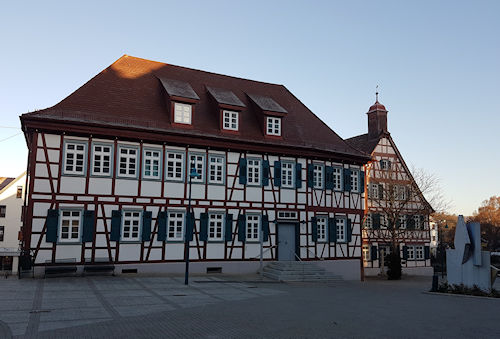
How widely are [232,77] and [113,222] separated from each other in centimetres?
1353

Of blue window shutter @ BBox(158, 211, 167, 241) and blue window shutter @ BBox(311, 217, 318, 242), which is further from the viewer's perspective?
blue window shutter @ BBox(311, 217, 318, 242)

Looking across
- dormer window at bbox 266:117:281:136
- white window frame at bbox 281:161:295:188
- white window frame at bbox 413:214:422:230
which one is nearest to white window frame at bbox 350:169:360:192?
white window frame at bbox 281:161:295:188

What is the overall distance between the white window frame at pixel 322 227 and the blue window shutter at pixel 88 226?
13.2 meters

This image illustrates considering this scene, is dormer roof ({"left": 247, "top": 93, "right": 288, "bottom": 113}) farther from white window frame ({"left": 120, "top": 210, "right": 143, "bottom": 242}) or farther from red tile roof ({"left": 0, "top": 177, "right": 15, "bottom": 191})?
red tile roof ({"left": 0, "top": 177, "right": 15, "bottom": 191})

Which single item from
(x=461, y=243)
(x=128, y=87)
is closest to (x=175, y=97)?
(x=128, y=87)

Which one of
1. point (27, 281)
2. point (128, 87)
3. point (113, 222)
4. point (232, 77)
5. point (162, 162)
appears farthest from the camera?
point (232, 77)

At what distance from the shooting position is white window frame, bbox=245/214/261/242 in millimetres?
25547

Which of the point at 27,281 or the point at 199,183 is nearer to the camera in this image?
the point at 27,281

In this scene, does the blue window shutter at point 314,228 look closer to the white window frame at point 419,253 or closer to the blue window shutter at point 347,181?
the blue window shutter at point 347,181

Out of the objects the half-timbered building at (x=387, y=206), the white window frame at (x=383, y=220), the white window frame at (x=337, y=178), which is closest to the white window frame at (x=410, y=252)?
the half-timbered building at (x=387, y=206)

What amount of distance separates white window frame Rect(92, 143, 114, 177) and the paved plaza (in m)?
5.37

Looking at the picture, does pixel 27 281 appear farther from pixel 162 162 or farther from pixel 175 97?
pixel 175 97

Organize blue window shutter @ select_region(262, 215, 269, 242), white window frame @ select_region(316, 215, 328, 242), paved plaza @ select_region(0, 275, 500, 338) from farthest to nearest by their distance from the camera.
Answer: white window frame @ select_region(316, 215, 328, 242) → blue window shutter @ select_region(262, 215, 269, 242) → paved plaza @ select_region(0, 275, 500, 338)

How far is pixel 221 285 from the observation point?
1973cm
